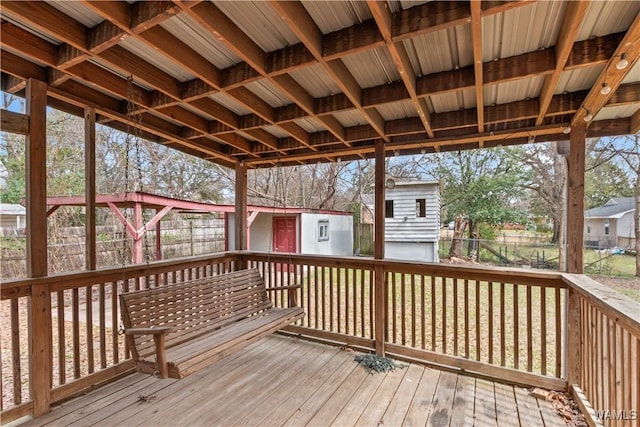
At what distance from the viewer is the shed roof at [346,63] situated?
152 cm

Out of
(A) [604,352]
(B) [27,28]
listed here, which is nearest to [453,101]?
(A) [604,352]

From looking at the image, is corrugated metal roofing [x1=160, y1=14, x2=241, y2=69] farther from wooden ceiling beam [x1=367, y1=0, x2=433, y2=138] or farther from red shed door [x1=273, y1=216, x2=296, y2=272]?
red shed door [x1=273, y1=216, x2=296, y2=272]

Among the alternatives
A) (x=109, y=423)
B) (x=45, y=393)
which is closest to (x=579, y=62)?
(x=109, y=423)

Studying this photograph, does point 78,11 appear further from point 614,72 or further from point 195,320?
point 614,72

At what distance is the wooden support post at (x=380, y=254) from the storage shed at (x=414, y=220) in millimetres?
6366

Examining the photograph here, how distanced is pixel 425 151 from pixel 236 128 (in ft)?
7.18

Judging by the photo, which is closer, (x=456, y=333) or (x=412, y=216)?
(x=456, y=333)

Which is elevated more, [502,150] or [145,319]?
[502,150]

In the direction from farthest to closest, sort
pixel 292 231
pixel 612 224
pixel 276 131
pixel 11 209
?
pixel 612 224
pixel 292 231
pixel 11 209
pixel 276 131

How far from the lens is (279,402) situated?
2.40 m

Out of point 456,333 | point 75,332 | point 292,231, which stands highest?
point 292,231

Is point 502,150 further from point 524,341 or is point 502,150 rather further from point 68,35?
point 68,35

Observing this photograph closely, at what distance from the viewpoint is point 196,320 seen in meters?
2.69

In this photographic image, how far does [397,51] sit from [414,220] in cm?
862
